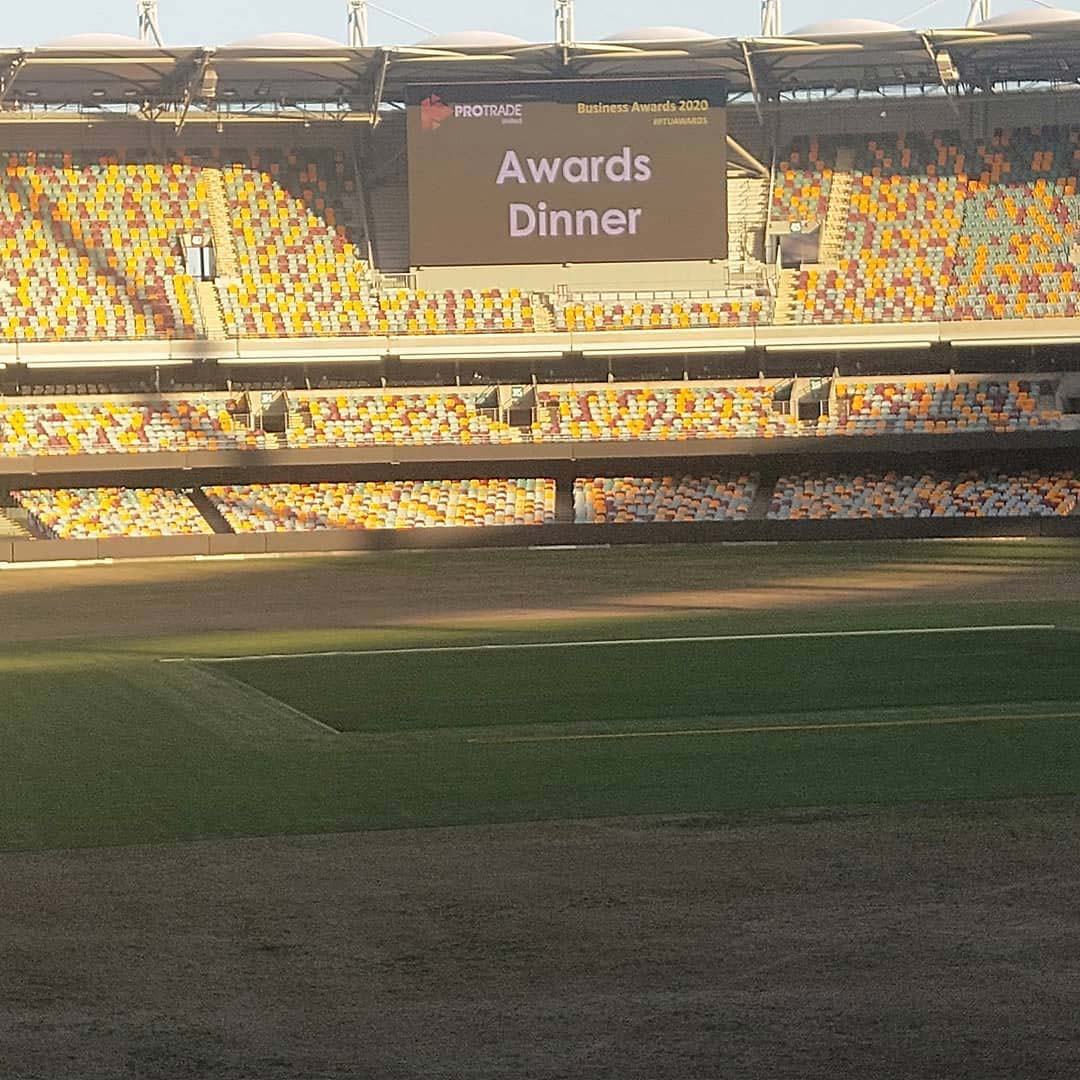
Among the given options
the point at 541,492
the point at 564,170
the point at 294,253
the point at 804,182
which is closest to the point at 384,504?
the point at 541,492

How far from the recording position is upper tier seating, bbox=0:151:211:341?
51.8 m

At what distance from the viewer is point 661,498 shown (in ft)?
165

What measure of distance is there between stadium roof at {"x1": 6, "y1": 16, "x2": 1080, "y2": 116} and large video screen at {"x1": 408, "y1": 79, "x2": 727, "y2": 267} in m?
1.09

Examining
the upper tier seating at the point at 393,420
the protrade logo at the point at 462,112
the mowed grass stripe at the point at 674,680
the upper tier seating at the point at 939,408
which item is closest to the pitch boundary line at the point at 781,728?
the mowed grass stripe at the point at 674,680

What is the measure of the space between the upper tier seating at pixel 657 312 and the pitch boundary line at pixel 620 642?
2693cm

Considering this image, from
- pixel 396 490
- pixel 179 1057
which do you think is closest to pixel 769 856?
pixel 179 1057

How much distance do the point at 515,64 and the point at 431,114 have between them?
113 inches

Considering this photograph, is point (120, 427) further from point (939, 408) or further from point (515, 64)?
point (939, 408)

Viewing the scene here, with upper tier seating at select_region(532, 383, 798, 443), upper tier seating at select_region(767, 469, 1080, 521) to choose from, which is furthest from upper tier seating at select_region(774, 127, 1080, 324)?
upper tier seating at select_region(767, 469, 1080, 521)

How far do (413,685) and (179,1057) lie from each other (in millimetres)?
13649

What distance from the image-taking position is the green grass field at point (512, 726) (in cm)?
1379

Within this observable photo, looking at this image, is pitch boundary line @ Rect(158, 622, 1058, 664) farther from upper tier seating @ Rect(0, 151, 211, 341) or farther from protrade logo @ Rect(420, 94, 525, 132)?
upper tier seating @ Rect(0, 151, 211, 341)

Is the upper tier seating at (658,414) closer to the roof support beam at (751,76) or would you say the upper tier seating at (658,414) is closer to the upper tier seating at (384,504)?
the upper tier seating at (384,504)

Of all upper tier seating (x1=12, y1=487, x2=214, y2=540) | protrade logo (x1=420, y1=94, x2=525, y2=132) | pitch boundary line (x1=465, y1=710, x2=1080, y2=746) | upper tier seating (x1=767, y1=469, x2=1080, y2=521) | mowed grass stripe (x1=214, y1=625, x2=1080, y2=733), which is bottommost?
upper tier seating (x1=767, y1=469, x2=1080, y2=521)
